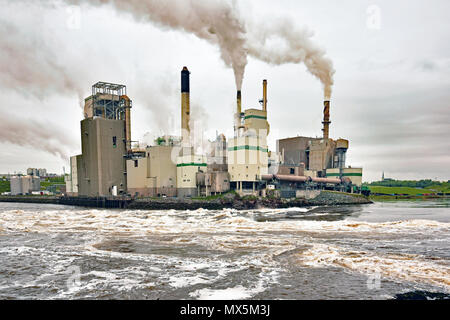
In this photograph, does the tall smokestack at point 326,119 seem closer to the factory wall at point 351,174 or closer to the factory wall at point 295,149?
the factory wall at point 295,149

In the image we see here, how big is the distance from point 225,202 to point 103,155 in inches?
1303

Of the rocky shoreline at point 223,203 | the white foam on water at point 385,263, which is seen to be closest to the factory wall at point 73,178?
the rocky shoreline at point 223,203

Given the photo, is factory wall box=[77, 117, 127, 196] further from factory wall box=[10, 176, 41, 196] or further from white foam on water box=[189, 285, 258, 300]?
white foam on water box=[189, 285, 258, 300]

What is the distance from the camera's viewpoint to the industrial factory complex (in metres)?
64.8

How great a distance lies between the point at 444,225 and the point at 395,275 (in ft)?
72.2

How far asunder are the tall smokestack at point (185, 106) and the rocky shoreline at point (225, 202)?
18.1 metres

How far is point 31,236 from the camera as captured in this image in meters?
28.4

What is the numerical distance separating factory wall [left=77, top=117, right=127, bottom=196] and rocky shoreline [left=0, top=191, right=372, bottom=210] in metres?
4.20

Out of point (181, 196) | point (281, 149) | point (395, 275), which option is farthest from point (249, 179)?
point (395, 275)

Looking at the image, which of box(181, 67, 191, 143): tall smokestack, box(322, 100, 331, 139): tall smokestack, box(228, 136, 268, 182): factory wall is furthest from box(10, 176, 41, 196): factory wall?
box(322, 100, 331, 139): tall smokestack

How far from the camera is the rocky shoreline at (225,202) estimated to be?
195 ft
